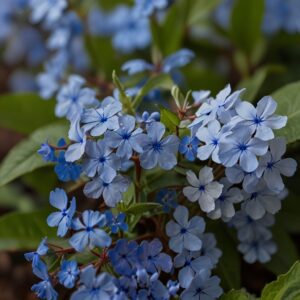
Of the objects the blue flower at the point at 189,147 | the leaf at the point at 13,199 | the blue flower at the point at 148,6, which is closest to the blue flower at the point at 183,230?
the blue flower at the point at 189,147

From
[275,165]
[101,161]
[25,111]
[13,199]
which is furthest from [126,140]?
[13,199]

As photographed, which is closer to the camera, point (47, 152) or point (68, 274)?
point (68, 274)

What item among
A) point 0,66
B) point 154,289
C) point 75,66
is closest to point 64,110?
point 154,289

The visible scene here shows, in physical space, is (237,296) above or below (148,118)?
below

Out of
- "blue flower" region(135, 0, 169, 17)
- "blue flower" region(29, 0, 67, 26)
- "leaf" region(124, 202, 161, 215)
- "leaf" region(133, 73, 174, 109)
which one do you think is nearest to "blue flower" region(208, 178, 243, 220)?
"leaf" region(124, 202, 161, 215)

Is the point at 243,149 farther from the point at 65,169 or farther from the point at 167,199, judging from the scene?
the point at 65,169

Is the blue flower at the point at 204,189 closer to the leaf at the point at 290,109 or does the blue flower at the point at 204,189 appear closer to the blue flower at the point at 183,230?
the blue flower at the point at 183,230
